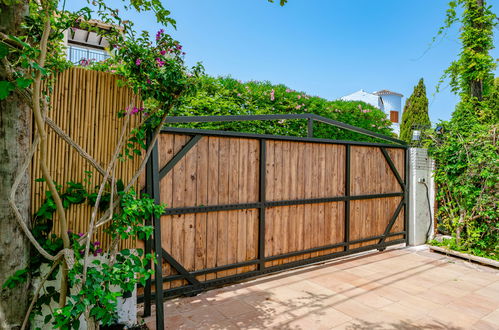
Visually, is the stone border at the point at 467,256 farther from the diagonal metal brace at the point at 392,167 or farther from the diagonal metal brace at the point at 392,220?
the diagonal metal brace at the point at 392,167

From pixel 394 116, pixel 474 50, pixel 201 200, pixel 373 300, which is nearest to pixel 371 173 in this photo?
pixel 373 300

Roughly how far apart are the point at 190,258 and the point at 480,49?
7235mm

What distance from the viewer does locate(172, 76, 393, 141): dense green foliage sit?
18.8ft

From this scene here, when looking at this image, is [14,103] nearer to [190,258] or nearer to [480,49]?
[190,258]

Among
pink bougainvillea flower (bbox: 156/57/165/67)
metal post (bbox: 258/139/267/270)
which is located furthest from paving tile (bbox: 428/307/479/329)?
pink bougainvillea flower (bbox: 156/57/165/67)

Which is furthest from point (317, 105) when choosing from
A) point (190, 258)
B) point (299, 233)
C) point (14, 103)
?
point (14, 103)

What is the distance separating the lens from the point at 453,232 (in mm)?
5434

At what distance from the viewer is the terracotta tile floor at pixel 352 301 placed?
109 inches

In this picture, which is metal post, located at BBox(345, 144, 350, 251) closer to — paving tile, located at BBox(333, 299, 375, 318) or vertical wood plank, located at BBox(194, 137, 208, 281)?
paving tile, located at BBox(333, 299, 375, 318)

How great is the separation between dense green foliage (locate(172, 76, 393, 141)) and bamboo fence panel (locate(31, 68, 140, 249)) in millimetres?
2727

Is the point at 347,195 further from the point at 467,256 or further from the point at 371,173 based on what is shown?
the point at 467,256

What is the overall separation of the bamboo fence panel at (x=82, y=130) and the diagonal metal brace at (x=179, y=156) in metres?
0.54

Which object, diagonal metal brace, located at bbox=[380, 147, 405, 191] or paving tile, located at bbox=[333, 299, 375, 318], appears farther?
diagonal metal brace, located at bbox=[380, 147, 405, 191]

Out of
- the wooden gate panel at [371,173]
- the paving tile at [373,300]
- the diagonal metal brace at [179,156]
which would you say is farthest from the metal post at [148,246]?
the wooden gate panel at [371,173]
